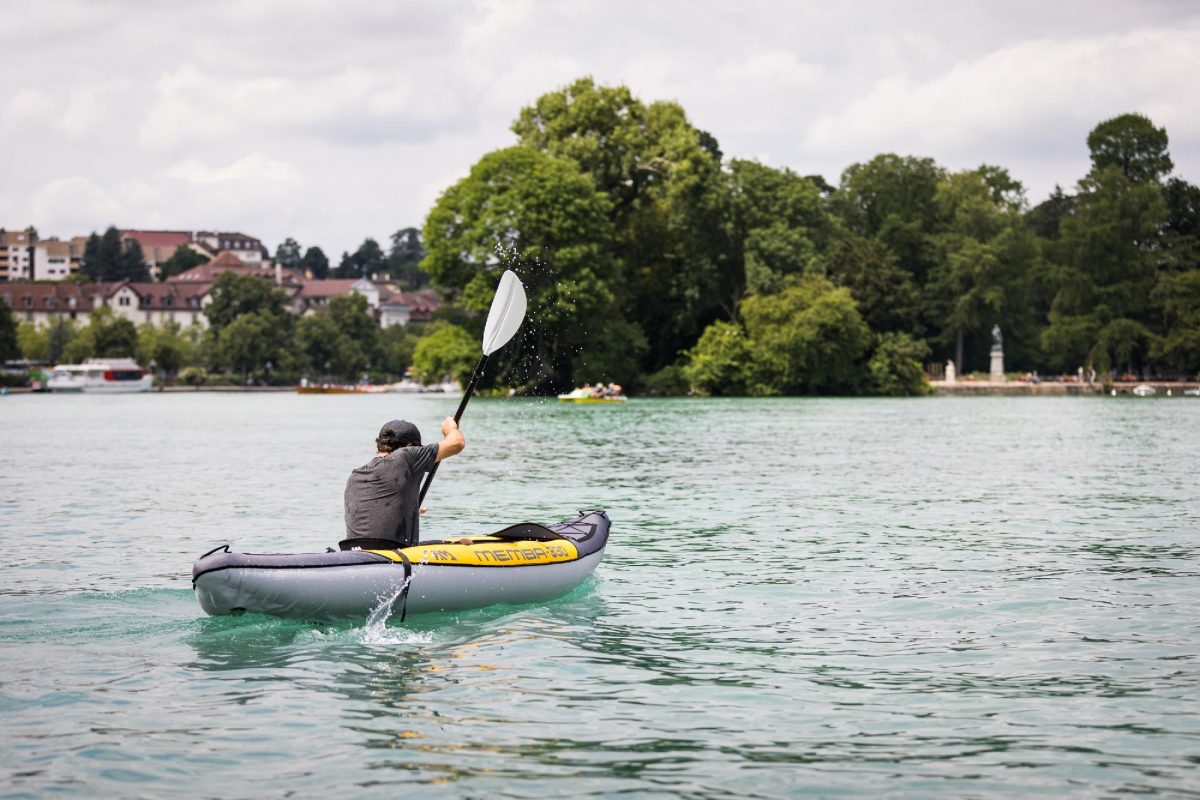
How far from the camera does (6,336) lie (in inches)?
4774

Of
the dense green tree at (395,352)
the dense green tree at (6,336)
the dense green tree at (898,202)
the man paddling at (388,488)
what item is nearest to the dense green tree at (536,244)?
the dense green tree at (898,202)

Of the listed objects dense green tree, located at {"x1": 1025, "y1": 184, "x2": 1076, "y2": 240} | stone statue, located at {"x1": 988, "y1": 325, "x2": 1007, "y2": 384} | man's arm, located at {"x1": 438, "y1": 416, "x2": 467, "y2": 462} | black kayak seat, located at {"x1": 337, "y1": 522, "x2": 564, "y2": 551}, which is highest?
dense green tree, located at {"x1": 1025, "y1": 184, "x2": 1076, "y2": 240}

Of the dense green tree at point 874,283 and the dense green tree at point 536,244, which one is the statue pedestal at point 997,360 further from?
the dense green tree at point 536,244

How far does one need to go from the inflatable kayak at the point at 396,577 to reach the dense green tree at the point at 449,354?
Result: 193 feet

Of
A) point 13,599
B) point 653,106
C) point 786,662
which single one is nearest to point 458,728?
point 786,662

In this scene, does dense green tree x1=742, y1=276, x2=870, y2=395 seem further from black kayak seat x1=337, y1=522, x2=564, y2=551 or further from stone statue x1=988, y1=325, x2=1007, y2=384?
black kayak seat x1=337, y1=522, x2=564, y2=551

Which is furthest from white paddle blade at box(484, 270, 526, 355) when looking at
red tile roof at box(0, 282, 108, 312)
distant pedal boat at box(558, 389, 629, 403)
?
red tile roof at box(0, 282, 108, 312)

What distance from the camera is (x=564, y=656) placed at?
10.5 metres

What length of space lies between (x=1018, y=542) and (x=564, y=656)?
8581mm

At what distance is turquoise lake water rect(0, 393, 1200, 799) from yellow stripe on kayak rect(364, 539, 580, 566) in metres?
0.49

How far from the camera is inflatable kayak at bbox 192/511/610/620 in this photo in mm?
10562

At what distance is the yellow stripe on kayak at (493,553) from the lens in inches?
447

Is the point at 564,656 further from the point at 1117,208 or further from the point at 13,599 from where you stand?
the point at 1117,208

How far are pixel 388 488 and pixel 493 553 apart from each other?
3.73 ft
